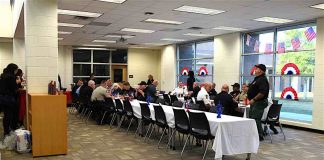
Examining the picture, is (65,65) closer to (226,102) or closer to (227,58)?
(227,58)

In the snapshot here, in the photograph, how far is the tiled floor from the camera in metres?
4.91

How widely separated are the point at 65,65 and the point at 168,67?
5.06 metres

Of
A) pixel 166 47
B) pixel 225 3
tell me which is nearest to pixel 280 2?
pixel 225 3

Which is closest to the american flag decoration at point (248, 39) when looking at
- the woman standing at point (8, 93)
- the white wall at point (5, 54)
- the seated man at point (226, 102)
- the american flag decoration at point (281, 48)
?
the american flag decoration at point (281, 48)

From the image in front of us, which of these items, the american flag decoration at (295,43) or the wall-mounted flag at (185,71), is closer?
the american flag decoration at (295,43)

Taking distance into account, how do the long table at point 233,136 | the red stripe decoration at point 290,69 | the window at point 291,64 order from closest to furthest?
1. the long table at point 233,136
2. the window at point 291,64
3. the red stripe decoration at point 290,69

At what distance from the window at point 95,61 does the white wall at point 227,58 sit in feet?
20.1

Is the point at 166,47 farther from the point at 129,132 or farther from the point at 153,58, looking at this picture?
the point at 129,132

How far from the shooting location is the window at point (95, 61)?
48.4 ft

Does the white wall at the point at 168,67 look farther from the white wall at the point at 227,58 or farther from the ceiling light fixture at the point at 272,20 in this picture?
the ceiling light fixture at the point at 272,20

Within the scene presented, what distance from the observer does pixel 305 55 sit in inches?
326

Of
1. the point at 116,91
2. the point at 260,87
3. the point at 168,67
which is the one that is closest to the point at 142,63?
the point at 168,67

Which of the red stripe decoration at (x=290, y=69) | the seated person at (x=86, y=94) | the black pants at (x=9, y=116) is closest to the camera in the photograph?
the black pants at (x=9, y=116)

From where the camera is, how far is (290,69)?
8594mm
